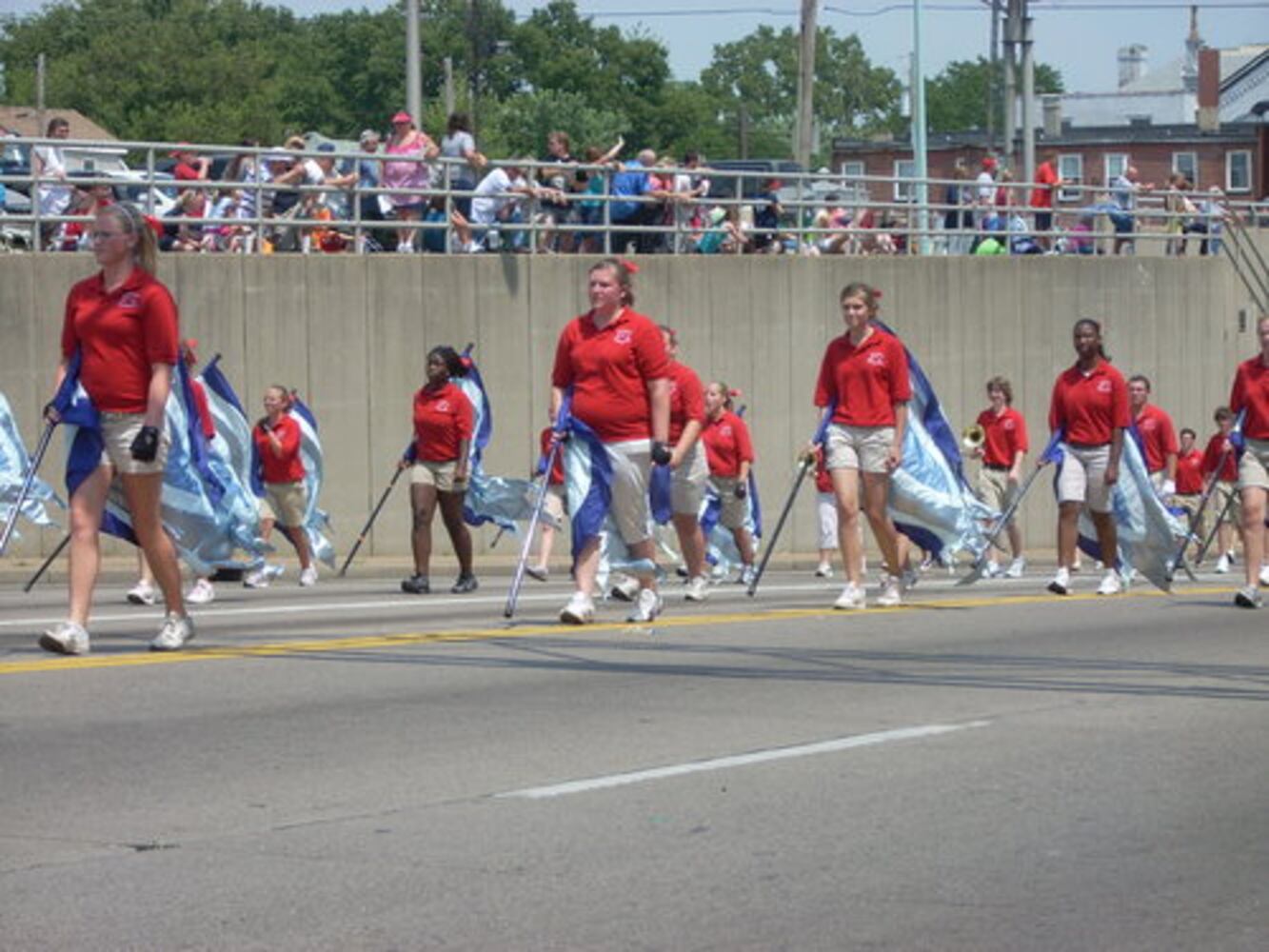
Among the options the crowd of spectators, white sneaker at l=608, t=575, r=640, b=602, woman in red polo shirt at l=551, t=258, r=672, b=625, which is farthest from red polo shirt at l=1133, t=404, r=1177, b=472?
woman in red polo shirt at l=551, t=258, r=672, b=625

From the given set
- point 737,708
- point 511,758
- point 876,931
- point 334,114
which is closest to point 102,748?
point 511,758

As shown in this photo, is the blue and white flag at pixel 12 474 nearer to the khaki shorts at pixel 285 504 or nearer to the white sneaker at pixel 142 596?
the white sneaker at pixel 142 596

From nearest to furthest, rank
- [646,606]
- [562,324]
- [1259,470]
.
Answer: [646,606] < [1259,470] < [562,324]

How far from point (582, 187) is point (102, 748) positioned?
62.5ft

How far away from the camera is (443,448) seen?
64.6 feet

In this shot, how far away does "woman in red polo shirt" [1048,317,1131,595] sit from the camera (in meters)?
18.0

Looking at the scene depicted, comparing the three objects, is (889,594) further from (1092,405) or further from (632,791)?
(632,791)

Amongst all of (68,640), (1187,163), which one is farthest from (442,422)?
(1187,163)

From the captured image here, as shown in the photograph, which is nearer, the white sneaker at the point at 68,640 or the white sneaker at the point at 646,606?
the white sneaker at the point at 68,640

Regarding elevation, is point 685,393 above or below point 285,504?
above

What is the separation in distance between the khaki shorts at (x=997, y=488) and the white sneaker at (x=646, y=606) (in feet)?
38.3

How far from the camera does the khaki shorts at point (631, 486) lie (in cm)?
1390

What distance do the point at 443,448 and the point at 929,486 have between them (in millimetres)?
4024

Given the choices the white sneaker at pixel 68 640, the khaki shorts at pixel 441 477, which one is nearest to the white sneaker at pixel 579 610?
the white sneaker at pixel 68 640
